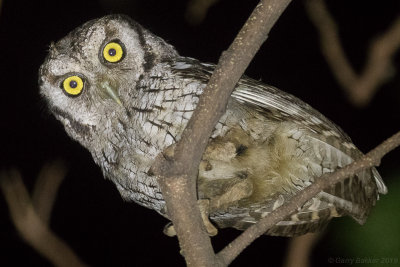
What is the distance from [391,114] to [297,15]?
1.52 metres

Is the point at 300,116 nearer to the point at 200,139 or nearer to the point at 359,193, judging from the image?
the point at 359,193

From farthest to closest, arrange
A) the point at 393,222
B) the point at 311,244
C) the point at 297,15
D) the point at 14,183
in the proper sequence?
the point at 297,15, the point at 14,183, the point at 311,244, the point at 393,222

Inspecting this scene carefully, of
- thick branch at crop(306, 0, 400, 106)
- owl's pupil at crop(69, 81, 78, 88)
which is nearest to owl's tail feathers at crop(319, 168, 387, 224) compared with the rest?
owl's pupil at crop(69, 81, 78, 88)

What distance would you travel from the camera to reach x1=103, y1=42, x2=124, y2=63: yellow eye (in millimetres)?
2775

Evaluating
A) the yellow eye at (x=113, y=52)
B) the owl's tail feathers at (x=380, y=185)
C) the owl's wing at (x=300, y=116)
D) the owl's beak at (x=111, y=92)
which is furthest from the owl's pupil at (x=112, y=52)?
the owl's tail feathers at (x=380, y=185)

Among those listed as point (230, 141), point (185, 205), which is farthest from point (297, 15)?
Result: point (185, 205)

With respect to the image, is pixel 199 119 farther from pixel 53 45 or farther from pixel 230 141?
pixel 53 45

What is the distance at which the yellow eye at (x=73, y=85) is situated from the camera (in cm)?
279

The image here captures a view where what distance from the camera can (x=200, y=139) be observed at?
182 centimetres

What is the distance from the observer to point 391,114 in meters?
5.94

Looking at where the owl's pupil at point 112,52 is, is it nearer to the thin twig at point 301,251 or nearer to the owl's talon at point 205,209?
the owl's talon at point 205,209

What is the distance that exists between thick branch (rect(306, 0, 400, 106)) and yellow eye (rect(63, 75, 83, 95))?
2.02 meters

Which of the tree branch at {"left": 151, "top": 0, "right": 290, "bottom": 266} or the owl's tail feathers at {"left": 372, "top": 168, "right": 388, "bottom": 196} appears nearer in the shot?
the tree branch at {"left": 151, "top": 0, "right": 290, "bottom": 266}

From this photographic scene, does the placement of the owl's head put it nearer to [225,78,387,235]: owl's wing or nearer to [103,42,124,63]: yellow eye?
[103,42,124,63]: yellow eye
